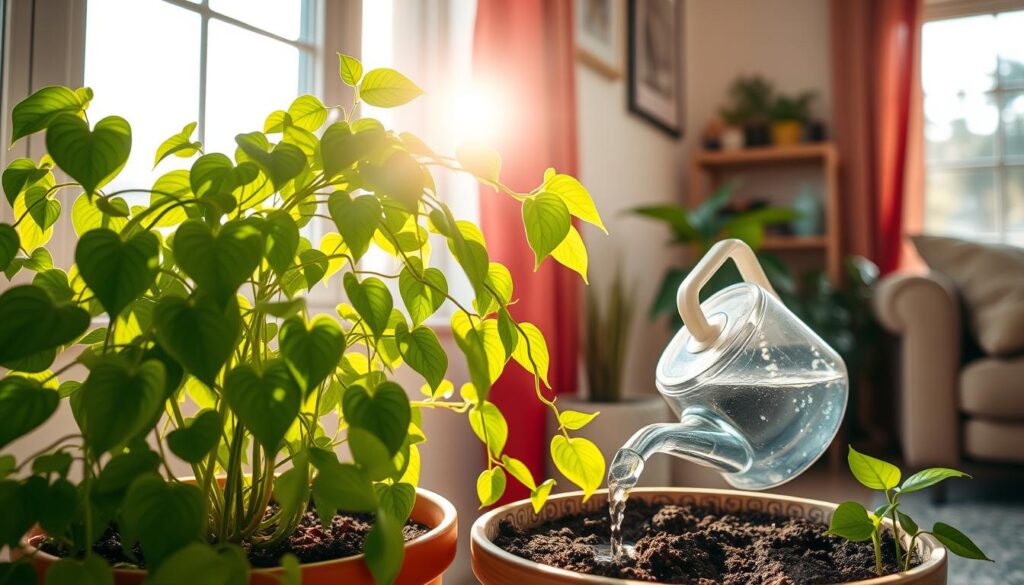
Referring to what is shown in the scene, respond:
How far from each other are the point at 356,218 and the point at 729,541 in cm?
40

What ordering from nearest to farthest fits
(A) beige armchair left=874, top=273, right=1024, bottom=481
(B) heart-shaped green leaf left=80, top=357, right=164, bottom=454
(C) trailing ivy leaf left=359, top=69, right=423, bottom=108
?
(B) heart-shaped green leaf left=80, top=357, right=164, bottom=454 → (C) trailing ivy leaf left=359, top=69, right=423, bottom=108 → (A) beige armchair left=874, top=273, right=1024, bottom=481

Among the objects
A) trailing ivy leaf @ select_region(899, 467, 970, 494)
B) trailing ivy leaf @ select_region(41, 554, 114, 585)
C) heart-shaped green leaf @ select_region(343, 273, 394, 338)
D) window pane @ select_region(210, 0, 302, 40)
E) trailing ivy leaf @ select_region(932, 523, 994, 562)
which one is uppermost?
window pane @ select_region(210, 0, 302, 40)

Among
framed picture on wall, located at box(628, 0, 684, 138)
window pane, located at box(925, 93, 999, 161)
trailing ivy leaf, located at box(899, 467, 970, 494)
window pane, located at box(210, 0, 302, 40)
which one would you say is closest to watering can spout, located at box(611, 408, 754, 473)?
trailing ivy leaf, located at box(899, 467, 970, 494)

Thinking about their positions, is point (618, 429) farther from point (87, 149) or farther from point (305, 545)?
point (87, 149)

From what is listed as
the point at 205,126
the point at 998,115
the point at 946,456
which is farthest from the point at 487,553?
the point at 998,115

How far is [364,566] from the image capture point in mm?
538

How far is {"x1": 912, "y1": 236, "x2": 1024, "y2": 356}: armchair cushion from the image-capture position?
97.7 inches

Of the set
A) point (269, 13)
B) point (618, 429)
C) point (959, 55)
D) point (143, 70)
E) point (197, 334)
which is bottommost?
point (618, 429)

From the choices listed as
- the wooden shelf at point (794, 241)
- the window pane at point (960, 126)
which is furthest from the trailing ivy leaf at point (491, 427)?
the window pane at point (960, 126)

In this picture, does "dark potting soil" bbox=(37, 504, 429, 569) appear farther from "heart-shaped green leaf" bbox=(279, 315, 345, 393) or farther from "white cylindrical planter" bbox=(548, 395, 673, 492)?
"white cylindrical planter" bbox=(548, 395, 673, 492)

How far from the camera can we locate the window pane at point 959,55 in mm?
3969

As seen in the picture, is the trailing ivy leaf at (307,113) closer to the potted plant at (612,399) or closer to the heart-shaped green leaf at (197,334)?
the heart-shaped green leaf at (197,334)

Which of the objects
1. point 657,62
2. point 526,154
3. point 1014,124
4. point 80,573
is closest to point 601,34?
point 657,62

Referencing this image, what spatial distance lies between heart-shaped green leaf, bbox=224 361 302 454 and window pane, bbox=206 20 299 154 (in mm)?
1183
